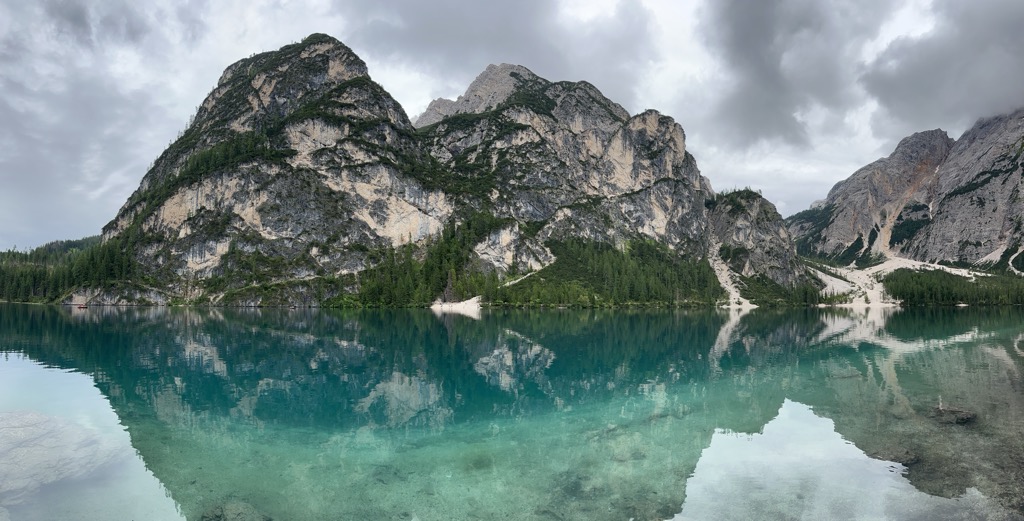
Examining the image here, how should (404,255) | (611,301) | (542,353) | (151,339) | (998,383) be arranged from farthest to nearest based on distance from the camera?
(404,255), (611,301), (151,339), (542,353), (998,383)

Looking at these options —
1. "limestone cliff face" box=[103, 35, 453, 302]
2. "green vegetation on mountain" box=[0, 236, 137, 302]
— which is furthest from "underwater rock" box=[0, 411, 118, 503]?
"green vegetation on mountain" box=[0, 236, 137, 302]

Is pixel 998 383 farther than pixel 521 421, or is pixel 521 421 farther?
pixel 998 383

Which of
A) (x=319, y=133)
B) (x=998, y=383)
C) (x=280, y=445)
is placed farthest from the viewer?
(x=319, y=133)

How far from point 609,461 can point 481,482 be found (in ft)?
15.8

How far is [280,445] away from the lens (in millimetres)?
19641

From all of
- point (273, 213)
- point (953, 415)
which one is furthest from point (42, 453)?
point (273, 213)

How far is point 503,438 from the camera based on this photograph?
20875 millimetres

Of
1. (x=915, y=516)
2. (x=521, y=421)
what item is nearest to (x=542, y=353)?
(x=521, y=421)

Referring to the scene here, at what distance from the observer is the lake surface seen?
14.5m

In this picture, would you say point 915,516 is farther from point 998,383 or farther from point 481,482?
point 998,383

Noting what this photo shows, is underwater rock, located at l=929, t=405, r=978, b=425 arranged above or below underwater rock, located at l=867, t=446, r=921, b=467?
above

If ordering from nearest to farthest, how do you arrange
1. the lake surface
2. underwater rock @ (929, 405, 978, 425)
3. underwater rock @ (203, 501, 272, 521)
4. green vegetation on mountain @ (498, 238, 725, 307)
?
underwater rock @ (203, 501, 272, 521)
the lake surface
underwater rock @ (929, 405, 978, 425)
green vegetation on mountain @ (498, 238, 725, 307)

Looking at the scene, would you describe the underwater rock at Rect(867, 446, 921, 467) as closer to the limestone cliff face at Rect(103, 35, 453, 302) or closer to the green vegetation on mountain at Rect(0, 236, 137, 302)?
the limestone cliff face at Rect(103, 35, 453, 302)

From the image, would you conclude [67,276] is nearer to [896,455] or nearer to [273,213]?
[273,213]
